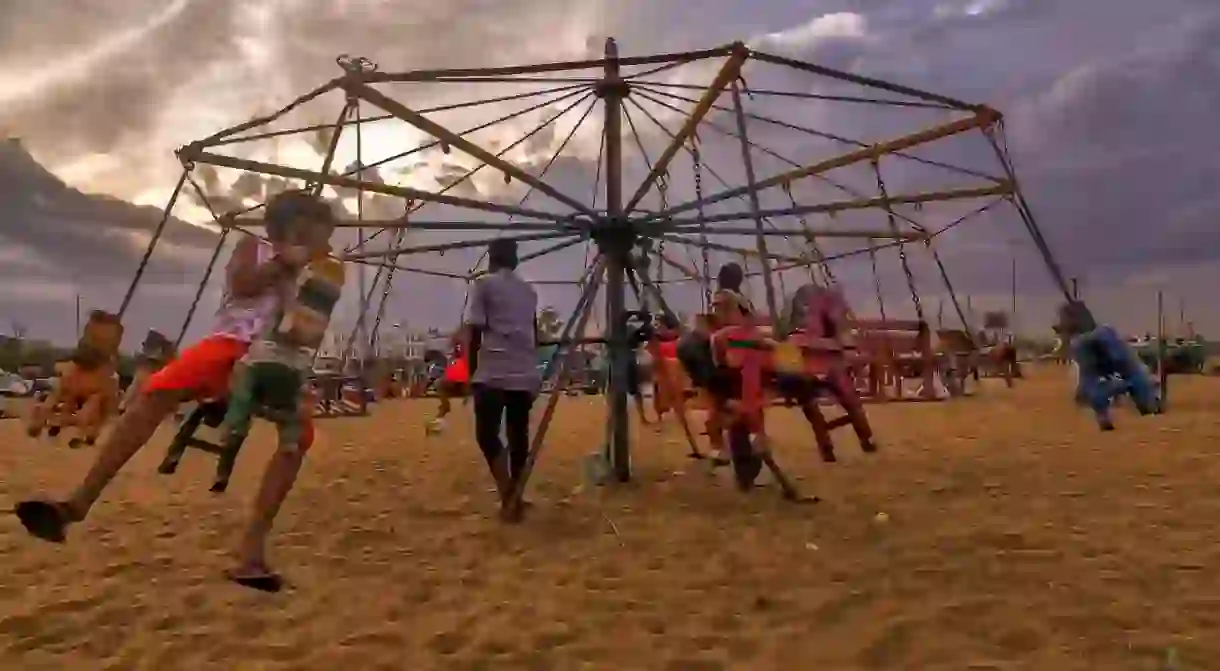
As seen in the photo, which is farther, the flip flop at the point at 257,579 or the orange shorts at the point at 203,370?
the flip flop at the point at 257,579

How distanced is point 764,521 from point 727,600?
1.65 metres

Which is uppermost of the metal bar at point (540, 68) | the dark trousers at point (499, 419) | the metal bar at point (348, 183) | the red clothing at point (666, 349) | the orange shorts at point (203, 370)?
the metal bar at point (540, 68)

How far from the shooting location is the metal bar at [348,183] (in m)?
5.55

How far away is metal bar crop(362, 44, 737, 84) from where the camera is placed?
5.22m

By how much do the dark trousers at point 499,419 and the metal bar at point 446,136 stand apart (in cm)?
124

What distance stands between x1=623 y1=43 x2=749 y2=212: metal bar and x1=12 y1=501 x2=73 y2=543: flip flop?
356 centimetres

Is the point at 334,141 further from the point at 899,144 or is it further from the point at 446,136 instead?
the point at 899,144

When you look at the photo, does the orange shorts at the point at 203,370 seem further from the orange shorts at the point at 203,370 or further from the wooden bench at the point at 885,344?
the wooden bench at the point at 885,344


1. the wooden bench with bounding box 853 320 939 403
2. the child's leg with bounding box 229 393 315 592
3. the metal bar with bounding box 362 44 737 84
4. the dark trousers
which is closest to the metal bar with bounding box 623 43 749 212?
the metal bar with bounding box 362 44 737 84

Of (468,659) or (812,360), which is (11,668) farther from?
(812,360)

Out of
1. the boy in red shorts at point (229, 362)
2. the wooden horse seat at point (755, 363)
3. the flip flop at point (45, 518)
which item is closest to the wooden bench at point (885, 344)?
the wooden horse seat at point (755, 363)

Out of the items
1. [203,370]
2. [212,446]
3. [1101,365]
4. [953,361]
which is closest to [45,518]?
[203,370]

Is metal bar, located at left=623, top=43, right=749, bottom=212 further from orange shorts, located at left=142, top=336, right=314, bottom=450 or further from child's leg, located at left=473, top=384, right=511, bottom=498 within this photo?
orange shorts, located at left=142, top=336, right=314, bottom=450

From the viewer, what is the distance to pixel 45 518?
3.50 meters
